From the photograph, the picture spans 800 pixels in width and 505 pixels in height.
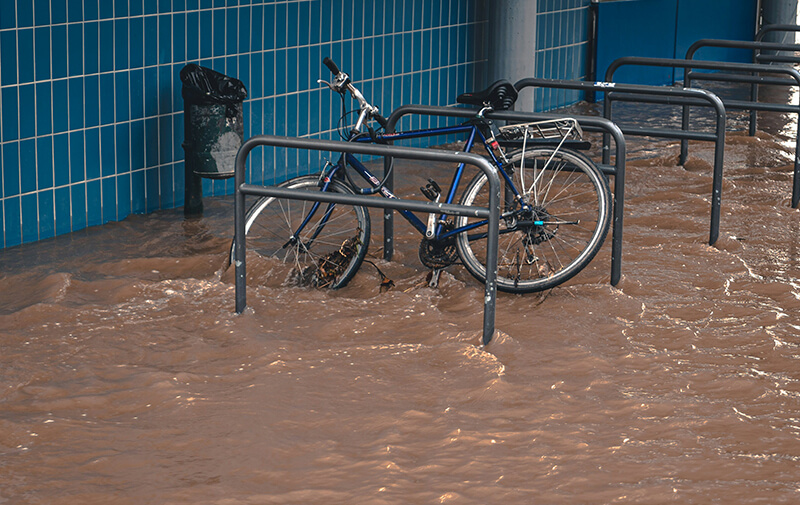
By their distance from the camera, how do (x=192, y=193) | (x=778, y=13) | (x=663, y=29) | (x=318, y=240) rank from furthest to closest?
(x=778, y=13) → (x=663, y=29) → (x=192, y=193) → (x=318, y=240)

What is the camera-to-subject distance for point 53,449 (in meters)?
3.64

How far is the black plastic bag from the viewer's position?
6707 mm

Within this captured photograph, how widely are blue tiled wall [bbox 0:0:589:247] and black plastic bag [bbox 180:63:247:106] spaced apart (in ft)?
1.06

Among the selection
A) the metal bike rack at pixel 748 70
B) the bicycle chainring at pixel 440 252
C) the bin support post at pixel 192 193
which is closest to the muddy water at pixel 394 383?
the bicycle chainring at pixel 440 252

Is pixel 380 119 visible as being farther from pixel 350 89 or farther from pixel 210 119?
pixel 210 119

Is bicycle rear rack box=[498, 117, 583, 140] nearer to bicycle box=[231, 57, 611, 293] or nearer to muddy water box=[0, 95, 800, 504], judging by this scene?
bicycle box=[231, 57, 611, 293]

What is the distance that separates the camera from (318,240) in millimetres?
5891

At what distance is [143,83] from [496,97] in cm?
266

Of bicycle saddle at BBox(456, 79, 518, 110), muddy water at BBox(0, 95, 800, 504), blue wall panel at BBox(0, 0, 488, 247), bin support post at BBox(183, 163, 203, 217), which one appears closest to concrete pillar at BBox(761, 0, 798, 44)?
blue wall panel at BBox(0, 0, 488, 247)

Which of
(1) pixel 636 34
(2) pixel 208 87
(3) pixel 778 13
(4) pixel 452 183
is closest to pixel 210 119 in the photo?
(2) pixel 208 87

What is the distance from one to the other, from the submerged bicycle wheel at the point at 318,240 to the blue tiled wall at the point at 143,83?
1.41m

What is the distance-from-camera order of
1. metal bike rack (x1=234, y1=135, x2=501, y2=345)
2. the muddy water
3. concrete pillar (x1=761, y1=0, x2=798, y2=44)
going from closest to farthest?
1. the muddy water
2. metal bike rack (x1=234, y1=135, x2=501, y2=345)
3. concrete pillar (x1=761, y1=0, x2=798, y2=44)

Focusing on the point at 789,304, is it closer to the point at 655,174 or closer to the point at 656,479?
the point at 656,479

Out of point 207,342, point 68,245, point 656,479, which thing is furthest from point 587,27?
point 656,479
